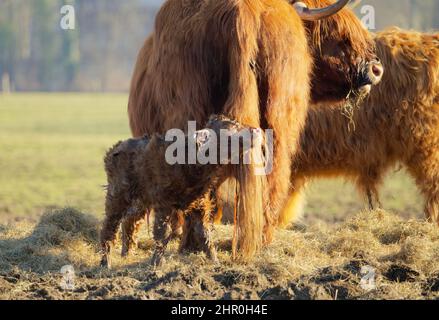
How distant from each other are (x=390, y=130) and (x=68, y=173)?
10326 millimetres

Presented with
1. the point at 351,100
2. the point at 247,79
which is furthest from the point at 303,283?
the point at 351,100

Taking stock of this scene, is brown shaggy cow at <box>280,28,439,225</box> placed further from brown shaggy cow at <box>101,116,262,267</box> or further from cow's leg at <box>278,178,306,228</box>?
brown shaggy cow at <box>101,116,262,267</box>

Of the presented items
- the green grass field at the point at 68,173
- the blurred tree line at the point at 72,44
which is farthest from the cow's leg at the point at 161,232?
the blurred tree line at the point at 72,44

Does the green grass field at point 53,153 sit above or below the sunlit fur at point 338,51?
below

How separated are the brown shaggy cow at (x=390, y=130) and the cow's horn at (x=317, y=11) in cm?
152

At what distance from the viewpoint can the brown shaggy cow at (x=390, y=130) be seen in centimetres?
758

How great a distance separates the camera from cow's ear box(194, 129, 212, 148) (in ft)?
16.1

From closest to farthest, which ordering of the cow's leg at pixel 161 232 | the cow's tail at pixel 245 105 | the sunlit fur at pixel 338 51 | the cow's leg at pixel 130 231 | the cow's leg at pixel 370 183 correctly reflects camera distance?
the cow's tail at pixel 245 105
the cow's leg at pixel 161 232
the cow's leg at pixel 130 231
the sunlit fur at pixel 338 51
the cow's leg at pixel 370 183

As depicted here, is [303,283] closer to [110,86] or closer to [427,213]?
[427,213]

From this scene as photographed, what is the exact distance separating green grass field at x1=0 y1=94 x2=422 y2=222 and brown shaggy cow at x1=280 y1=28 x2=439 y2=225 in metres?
0.63

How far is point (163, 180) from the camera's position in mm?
5180

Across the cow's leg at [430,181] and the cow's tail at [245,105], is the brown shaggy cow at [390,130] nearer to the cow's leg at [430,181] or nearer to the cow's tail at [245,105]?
the cow's leg at [430,181]

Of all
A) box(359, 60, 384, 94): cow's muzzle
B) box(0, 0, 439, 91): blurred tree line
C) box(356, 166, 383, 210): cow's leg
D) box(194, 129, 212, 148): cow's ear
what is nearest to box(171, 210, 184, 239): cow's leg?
box(194, 129, 212, 148): cow's ear

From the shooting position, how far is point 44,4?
5678 cm
